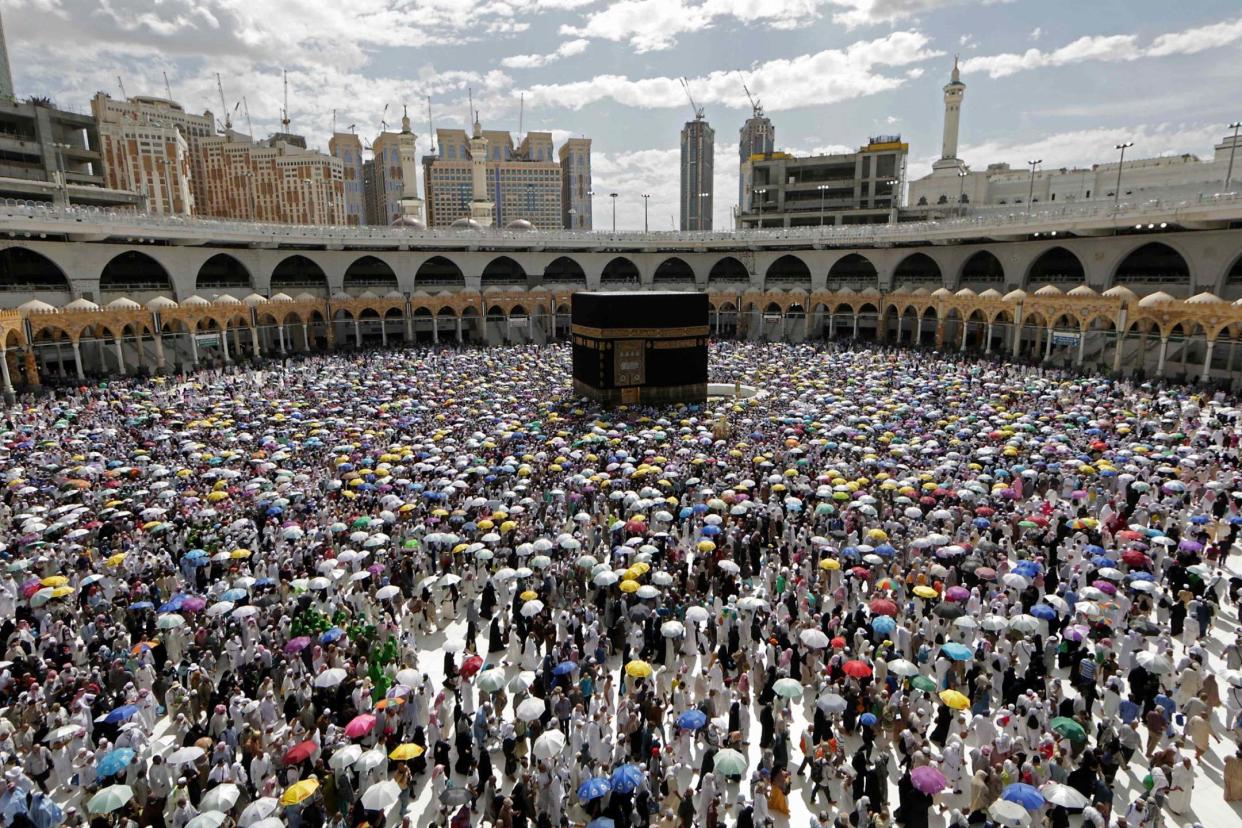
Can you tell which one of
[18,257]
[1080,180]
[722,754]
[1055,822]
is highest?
[1080,180]

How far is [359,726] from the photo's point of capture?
8.22 m

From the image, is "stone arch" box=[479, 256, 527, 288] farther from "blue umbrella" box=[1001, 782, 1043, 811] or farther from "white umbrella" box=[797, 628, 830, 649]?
"blue umbrella" box=[1001, 782, 1043, 811]

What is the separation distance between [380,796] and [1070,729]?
24.8 feet

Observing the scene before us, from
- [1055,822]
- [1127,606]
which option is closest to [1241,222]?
[1127,606]

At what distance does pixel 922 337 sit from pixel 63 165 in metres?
63.4

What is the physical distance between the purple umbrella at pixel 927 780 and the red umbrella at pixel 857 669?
173 cm

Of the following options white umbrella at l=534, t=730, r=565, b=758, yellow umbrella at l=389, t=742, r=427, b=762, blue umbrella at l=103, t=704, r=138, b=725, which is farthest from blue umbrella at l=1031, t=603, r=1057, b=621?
blue umbrella at l=103, t=704, r=138, b=725

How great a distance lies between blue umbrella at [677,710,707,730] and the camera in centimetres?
812

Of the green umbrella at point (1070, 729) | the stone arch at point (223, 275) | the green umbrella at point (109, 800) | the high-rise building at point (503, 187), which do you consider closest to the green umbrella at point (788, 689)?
the green umbrella at point (1070, 729)

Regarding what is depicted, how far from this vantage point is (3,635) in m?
11.0

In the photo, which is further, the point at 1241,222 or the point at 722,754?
the point at 1241,222

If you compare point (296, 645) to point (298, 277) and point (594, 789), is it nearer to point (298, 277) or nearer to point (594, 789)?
point (594, 789)

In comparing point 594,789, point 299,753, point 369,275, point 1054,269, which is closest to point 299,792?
point 299,753

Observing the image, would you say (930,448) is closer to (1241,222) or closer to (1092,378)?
(1092,378)
